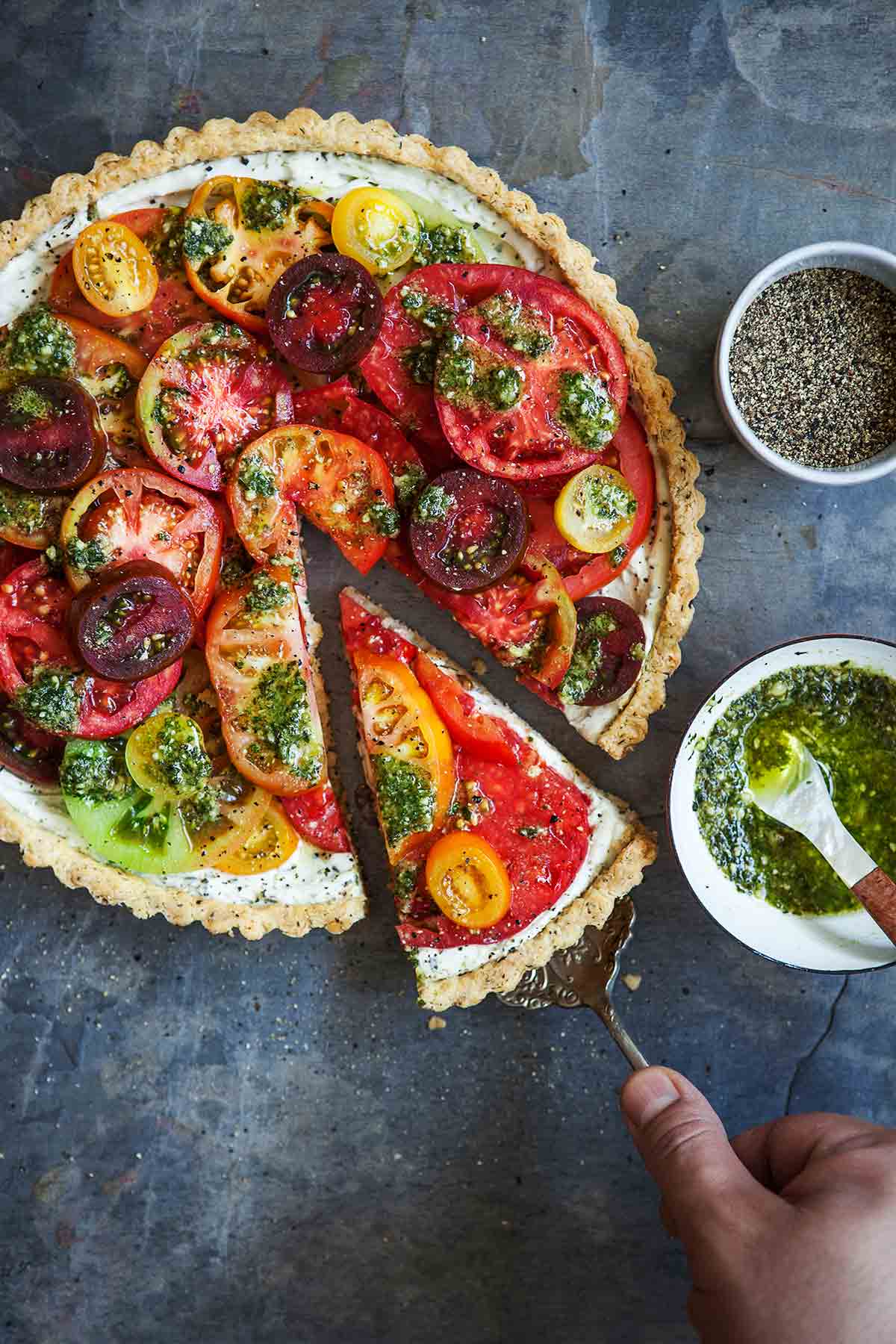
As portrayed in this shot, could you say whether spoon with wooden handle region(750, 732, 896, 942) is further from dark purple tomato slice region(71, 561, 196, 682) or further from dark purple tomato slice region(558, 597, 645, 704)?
dark purple tomato slice region(71, 561, 196, 682)

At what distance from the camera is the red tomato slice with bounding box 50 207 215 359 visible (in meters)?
3.87

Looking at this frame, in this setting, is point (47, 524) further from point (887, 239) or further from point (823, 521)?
point (887, 239)

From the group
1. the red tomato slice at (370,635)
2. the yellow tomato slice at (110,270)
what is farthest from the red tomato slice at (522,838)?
the yellow tomato slice at (110,270)

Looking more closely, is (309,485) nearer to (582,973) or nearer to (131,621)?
(131,621)

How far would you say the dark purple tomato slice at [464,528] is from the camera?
383 centimetres

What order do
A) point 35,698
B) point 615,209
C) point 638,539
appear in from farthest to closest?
point 615,209 → point 638,539 → point 35,698

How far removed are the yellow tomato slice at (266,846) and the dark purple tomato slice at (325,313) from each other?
1641 mm

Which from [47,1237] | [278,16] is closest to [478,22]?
[278,16]

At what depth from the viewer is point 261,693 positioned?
3947 mm

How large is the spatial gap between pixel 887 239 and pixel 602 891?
2.91 metres

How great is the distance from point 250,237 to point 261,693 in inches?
64.8

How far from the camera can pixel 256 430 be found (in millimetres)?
3939

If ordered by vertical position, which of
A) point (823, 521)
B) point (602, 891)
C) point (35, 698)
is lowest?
point (602, 891)

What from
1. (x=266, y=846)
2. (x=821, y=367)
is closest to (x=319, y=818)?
(x=266, y=846)
